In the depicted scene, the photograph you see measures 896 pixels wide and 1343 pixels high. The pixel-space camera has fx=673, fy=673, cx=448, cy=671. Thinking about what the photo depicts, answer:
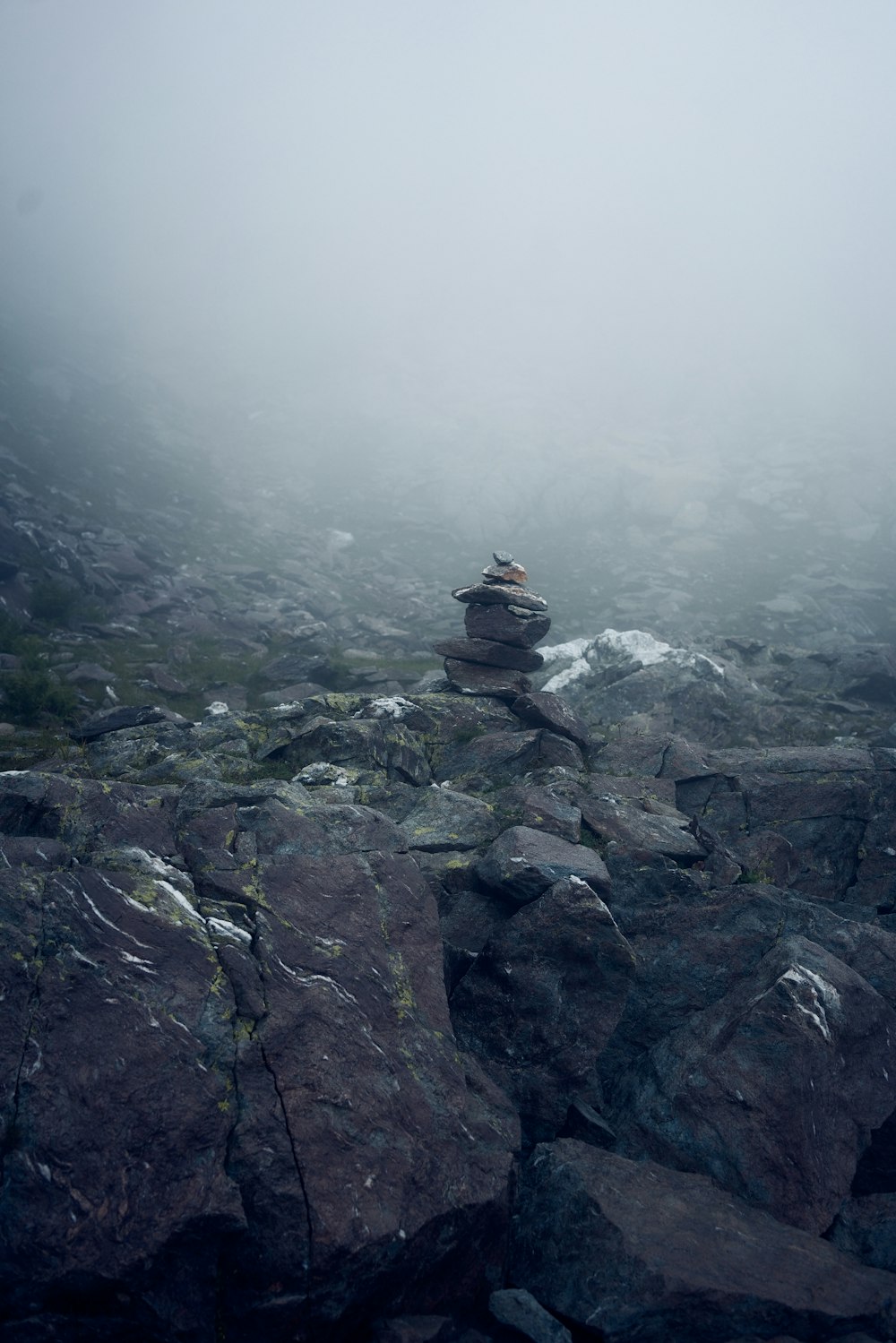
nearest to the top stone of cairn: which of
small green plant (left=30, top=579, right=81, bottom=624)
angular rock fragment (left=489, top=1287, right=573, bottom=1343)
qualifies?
angular rock fragment (left=489, top=1287, right=573, bottom=1343)

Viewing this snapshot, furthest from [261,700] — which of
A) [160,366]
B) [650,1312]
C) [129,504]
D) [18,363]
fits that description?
[160,366]

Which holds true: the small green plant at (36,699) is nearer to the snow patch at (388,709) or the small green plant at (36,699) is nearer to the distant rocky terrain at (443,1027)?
the distant rocky terrain at (443,1027)

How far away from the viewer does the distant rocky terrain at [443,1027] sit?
4812 mm

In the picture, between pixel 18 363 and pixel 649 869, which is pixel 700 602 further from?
pixel 18 363

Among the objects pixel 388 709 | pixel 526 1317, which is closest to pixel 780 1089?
pixel 526 1317

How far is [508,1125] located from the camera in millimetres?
6629

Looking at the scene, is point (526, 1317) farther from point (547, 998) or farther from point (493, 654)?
point (493, 654)

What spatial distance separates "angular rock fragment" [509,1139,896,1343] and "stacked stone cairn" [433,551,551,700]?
10.00 metres

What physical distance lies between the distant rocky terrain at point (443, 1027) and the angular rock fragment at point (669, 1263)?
0.03m

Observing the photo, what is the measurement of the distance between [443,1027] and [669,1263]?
8.49ft

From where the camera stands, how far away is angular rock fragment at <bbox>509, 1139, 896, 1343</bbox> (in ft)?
16.5

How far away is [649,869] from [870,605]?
3236 centimetres

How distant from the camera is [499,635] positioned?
1547cm

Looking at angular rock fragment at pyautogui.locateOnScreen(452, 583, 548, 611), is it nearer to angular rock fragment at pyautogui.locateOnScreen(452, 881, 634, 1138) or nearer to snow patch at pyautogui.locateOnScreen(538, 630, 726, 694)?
snow patch at pyautogui.locateOnScreen(538, 630, 726, 694)
